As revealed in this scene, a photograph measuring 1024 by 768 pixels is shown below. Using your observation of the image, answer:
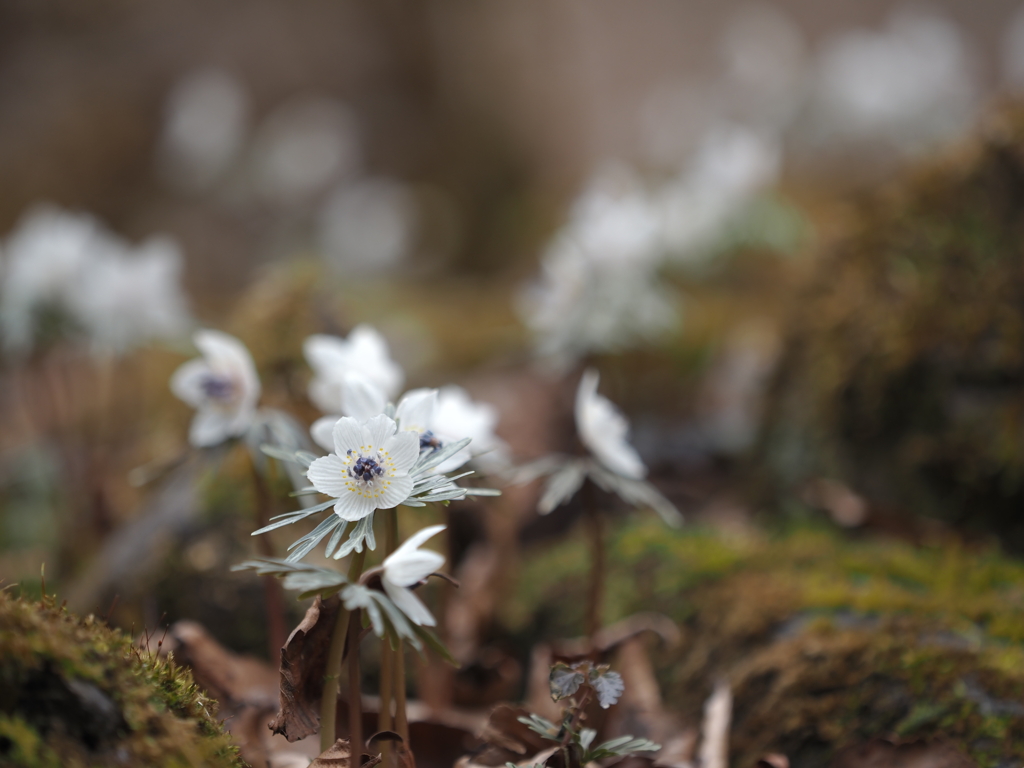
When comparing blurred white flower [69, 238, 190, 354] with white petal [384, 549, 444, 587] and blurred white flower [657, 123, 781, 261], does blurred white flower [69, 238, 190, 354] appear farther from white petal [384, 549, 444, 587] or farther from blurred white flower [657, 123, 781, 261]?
blurred white flower [657, 123, 781, 261]

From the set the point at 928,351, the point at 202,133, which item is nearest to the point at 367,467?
the point at 928,351

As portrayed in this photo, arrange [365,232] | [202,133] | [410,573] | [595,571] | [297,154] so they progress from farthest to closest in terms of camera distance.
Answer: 1. [365,232]
2. [297,154]
3. [202,133]
4. [595,571]
5. [410,573]

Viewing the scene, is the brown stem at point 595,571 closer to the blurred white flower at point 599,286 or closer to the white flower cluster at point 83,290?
the blurred white flower at point 599,286

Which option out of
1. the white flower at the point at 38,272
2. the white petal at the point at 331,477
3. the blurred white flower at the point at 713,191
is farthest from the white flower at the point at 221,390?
the blurred white flower at the point at 713,191

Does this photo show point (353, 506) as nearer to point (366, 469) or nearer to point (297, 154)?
point (366, 469)

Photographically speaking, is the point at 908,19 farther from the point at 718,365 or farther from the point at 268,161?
the point at 268,161

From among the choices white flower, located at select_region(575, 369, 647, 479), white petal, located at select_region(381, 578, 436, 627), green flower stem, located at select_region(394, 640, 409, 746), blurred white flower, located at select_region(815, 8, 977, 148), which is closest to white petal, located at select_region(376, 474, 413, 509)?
white petal, located at select_region(381, 578, 436, 627)
